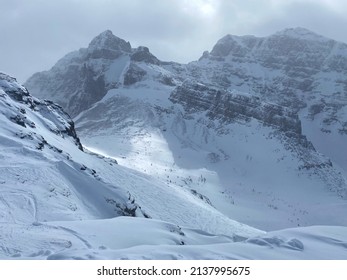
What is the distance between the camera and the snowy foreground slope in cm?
1933

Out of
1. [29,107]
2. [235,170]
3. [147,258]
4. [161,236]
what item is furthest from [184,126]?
[147,258]

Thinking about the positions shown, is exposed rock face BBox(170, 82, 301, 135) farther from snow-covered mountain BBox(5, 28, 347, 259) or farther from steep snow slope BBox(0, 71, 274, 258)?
steep snow slope BBox(0, 71, 274, 258)

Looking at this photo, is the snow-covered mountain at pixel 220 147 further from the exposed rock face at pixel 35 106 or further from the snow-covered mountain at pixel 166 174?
the exposed rock face at pixel 35 106

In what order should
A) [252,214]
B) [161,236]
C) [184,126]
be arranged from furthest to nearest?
[184,126]
[252,214]
[161,236]

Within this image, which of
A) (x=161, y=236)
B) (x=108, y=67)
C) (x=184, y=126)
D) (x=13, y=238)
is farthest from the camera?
(x=108, y=67)

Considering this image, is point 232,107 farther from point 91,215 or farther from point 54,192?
point 54,192

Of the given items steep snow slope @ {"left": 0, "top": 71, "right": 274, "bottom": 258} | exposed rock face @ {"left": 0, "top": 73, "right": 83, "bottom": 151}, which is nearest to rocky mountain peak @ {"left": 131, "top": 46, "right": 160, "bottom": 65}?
exposed rock face @ {"left": 0, "top": 73, "right": 83, "bottom": 151}

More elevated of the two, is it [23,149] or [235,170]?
[235,170]

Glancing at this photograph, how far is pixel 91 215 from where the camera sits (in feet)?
Result: 119

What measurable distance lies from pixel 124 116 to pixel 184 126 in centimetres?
1518

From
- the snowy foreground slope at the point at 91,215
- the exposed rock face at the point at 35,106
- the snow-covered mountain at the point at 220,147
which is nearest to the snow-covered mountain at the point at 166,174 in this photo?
the snowy foreground slope at the point at 91,215

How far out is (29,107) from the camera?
6009 centimetres

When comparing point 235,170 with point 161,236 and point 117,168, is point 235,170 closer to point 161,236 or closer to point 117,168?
point 117,168

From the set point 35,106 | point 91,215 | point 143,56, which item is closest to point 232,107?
point 143,56
